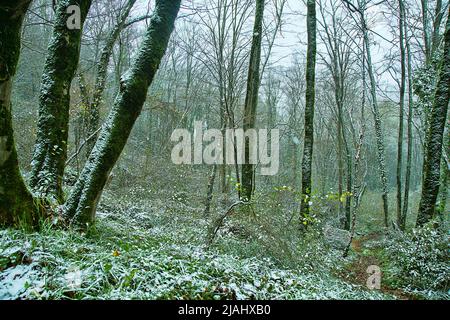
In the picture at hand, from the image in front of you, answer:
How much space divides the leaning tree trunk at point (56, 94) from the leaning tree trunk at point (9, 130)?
3.53 feet

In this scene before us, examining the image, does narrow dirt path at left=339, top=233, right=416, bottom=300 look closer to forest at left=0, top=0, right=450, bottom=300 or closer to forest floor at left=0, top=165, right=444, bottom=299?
forest at left=0, top=0, right=450, bottom=300

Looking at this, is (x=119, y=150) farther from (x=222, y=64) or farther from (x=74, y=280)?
(x=222, y=64)

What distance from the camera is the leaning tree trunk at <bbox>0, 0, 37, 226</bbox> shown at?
332 cm

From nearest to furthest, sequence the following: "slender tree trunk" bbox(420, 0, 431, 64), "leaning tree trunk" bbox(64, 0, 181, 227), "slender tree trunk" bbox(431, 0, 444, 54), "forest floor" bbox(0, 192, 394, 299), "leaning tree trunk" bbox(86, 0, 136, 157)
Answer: "forest floor" bbox(0, 192, 394, 299), "leaning tree trunk" bbox(64, 0, 181, 227), "leaning tree trunk" bbox(86, 0, 136, 157), "slender tree trunk" bbox(431, 0, 444, 54), "slender tree trunk" bbox(420, 0, 431, 64)

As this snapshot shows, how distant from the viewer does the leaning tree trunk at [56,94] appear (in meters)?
4.71

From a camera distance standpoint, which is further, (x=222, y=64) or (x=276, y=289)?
(x=222, y=64)

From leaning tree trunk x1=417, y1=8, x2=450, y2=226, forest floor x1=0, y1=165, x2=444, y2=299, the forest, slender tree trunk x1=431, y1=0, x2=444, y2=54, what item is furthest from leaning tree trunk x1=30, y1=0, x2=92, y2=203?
slender tree trunk x1=431, y1=0, x2=444, y2=54

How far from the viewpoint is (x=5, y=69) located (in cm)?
334

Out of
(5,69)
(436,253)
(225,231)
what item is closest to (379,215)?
(436,253)

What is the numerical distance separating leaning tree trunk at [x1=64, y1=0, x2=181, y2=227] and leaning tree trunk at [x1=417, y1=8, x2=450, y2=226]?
7185 mm

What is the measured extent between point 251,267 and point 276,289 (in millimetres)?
668

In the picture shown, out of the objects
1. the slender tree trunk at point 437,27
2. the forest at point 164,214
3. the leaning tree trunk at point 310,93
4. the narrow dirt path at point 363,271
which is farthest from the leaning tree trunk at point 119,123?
the slender tree trunk at point 437,27

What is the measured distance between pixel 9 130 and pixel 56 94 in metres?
1.55
